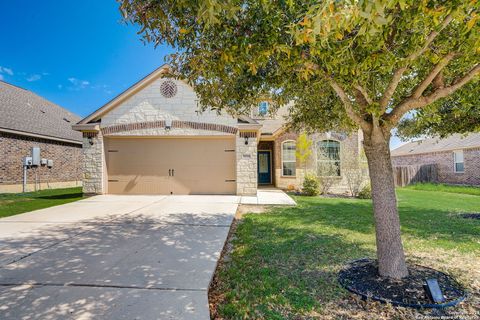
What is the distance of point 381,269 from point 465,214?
6.64 metres

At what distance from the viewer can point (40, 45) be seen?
49.0 ft

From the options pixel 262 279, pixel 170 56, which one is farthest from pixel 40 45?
pixel 262 279

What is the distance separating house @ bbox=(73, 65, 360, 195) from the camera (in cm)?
1186

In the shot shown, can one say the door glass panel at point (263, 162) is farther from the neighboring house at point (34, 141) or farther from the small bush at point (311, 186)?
the neighboring house at point (34, 141)

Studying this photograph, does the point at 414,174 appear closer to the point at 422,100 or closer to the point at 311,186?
the point at 311,186

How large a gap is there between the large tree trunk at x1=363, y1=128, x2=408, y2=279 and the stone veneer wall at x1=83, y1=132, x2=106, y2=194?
440 inches

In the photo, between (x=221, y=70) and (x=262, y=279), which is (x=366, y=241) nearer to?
(x=262, y=279)

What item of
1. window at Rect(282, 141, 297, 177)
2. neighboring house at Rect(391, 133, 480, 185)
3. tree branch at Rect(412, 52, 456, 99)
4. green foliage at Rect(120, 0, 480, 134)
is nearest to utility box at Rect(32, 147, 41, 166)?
window at Rect(282, 141, 297, 177)

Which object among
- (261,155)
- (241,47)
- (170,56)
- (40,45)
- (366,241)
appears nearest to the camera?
(241,47)

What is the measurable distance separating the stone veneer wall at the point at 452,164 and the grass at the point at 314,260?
14.6 meters

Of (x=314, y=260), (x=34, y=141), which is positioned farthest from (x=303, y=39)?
(x=34, y=141)

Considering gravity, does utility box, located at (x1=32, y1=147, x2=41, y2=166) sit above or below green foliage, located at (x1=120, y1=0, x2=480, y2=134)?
below

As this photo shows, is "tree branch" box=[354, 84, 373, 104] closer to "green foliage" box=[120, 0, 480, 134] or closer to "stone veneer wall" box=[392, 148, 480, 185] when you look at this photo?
"green foliage" box=[120, 0, 480, 134]

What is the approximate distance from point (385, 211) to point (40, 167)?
56.8ft
